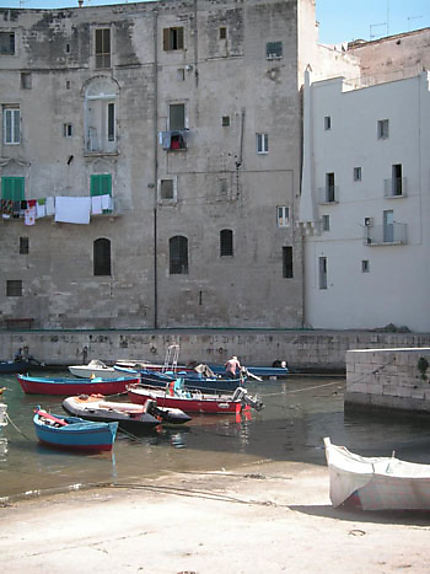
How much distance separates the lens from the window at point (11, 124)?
42.3 meters

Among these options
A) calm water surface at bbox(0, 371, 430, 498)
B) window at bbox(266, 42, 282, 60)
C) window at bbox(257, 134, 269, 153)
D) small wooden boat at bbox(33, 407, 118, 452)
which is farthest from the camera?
window at bbox(257, 134, 269, 153)

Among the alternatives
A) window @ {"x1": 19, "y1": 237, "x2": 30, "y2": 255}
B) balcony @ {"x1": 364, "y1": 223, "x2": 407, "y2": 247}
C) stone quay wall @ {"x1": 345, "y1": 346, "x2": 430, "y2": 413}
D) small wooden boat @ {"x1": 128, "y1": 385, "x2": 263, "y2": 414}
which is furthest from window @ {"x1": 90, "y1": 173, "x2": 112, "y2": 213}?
stone quay wall @ {"x1": 345, "y1": 346, "x2": 430, "y2": 413}

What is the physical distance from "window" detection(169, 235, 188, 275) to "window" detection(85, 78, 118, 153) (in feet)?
17.1

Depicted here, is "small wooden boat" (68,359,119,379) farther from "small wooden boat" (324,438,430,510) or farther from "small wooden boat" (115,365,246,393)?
"small wooden boat" (324,438,430,510)

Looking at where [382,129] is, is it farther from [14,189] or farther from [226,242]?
[14,189]

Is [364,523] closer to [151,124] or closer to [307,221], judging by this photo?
[307,221]

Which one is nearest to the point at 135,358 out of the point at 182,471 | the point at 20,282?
the point at 20,282

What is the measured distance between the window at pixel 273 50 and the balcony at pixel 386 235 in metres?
8.67

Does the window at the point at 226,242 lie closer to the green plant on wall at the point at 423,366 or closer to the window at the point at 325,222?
the window at the point at 325,222

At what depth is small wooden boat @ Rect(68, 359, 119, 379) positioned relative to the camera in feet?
109

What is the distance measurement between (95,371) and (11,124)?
1463 cm

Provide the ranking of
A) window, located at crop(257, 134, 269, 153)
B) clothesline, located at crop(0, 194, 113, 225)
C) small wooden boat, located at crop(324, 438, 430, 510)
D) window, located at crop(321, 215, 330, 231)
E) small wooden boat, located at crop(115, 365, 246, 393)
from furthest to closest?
clothesline, located at crop(0, 194, 113, 225) < window, located at crop(257, 134, 269, 153) < window, located at crop(321, 215, 330, 231) < small wooden boat, located at crop(115, 365, 246, 393) < small wooden boat, located at crop(324, 438, 430, 510)

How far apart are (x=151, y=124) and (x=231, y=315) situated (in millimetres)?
9248

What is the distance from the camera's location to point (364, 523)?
13.1 meters
